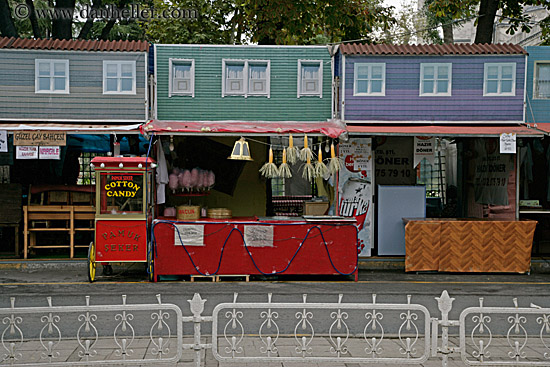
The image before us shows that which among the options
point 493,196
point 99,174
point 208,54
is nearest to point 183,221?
point 99,174

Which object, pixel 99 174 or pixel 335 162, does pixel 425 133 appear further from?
pixel 99 174

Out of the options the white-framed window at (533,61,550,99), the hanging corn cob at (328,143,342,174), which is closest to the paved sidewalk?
the hanging corn cob at (328,143,342,174)

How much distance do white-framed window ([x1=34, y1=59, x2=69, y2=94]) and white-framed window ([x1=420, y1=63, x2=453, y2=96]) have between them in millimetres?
9234

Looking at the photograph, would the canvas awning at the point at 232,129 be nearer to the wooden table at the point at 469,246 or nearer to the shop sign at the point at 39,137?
the shop sign at the point at 39,137

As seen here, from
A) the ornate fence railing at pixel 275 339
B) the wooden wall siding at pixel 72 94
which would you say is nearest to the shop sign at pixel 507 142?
the ornate fence railing at pixel 275 339

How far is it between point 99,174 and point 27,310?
702 cm

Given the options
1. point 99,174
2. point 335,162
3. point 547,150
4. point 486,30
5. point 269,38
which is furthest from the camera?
point 269,38

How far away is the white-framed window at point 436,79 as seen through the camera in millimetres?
15648

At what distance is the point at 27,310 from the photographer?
586 centimetres

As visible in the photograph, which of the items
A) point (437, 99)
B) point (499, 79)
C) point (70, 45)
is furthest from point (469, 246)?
point (70, 45)

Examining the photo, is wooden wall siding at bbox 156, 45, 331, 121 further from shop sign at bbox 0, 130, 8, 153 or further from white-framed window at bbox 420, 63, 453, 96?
shop sign at bbox 0, 130, 8, 153

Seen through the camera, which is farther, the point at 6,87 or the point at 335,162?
the point at 6,87

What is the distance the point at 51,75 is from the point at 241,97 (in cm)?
494

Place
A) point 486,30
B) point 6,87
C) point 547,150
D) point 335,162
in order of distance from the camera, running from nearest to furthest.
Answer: point 335,162, point 6,87, point 547,150, point 486,30
